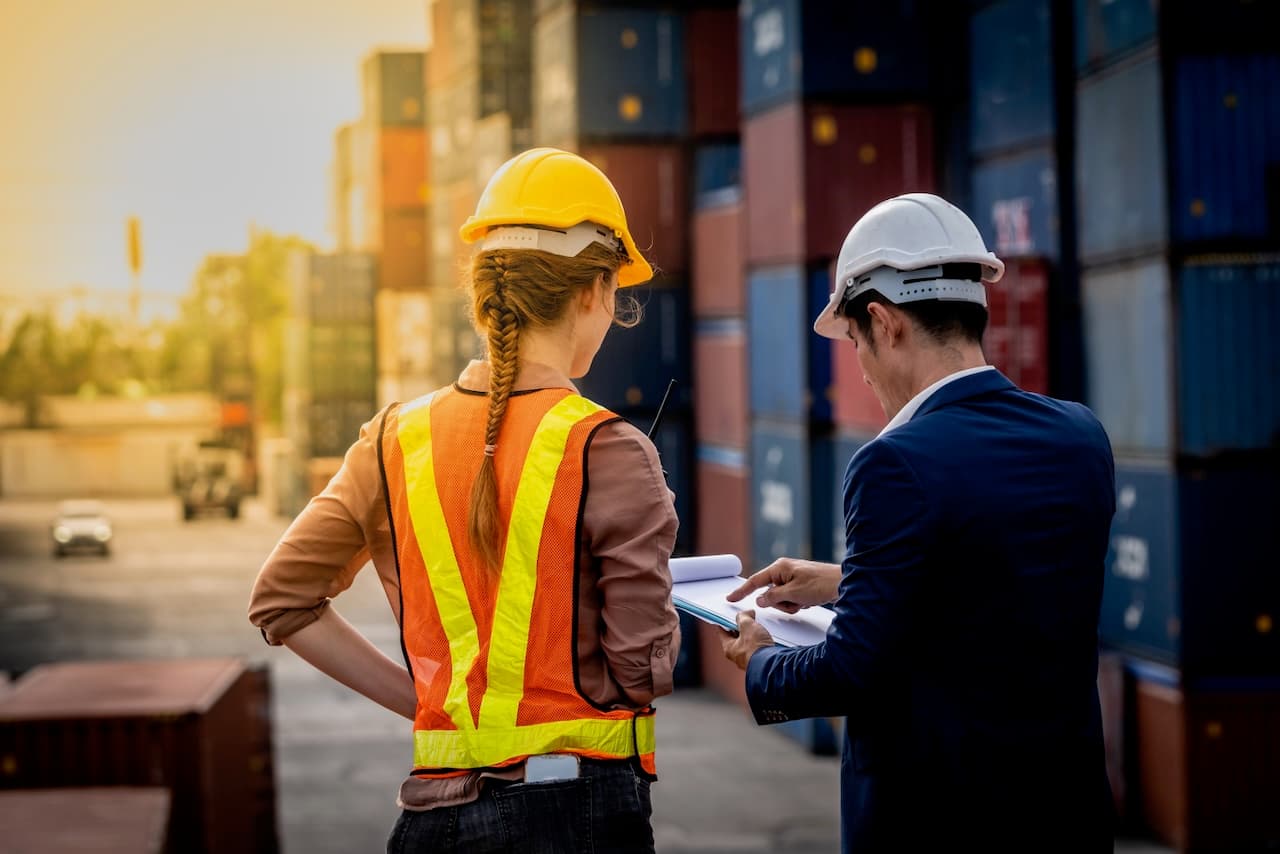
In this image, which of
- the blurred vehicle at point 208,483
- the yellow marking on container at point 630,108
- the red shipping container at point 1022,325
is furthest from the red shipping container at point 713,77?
the blurred vehicle at point 208,483

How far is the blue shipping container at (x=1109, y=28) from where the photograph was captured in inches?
489

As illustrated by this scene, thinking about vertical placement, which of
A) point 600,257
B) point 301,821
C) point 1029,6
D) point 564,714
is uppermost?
point 1029,6

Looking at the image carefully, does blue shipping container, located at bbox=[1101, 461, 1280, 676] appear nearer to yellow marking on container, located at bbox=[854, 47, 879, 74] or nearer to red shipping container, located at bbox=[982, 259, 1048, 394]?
red shipping container, located at bbox=[982, 259, 1048, 394]

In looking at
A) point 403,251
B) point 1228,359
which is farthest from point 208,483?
point 1228,359

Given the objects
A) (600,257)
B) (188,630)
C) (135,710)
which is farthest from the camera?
(188,630)

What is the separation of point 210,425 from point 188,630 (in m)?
53.4

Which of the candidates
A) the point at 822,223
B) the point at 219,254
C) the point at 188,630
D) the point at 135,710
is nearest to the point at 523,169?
the point at 135,710

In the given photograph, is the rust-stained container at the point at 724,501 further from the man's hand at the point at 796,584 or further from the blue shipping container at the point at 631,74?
the man's hand at the point at 796,584

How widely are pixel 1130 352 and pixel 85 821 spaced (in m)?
8.72

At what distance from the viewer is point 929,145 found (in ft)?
56.5

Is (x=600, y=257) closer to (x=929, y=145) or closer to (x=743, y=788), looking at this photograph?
(x=743, y=788)

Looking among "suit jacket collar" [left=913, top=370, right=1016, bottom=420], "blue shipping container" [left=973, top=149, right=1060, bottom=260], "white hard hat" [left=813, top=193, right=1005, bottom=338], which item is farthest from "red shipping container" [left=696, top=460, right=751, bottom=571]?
"suit jacket collar" [left=913, top=370, right=1016, bottom=420]

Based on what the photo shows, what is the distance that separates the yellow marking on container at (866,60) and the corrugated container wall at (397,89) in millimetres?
30722

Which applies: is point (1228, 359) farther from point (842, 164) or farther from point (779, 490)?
point (779, 490)
